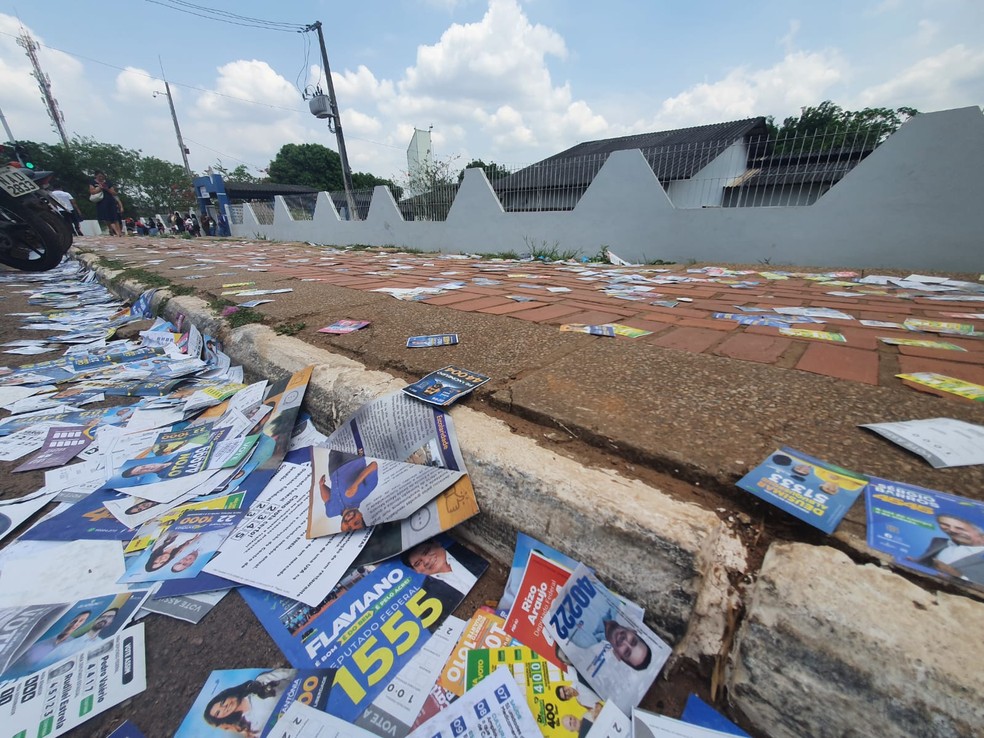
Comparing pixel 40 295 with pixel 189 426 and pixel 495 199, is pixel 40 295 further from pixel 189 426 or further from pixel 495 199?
pixel 495 199

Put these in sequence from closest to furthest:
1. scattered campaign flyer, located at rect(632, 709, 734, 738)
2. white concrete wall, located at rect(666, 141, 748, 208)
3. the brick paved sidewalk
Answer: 1. scattered campaign flyer, located at rect(632, 709, 734, 738)
2. the brick paved sidewalk
3. white concrete wall, located at rect(666, 141, 748, 208)

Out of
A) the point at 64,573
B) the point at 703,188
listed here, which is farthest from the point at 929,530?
the point at 703,188

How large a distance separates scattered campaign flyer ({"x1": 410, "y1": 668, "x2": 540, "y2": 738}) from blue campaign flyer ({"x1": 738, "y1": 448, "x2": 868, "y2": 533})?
0.50 m

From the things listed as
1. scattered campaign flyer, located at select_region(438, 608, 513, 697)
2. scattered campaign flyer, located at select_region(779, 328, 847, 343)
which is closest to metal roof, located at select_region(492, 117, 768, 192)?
scattered campaign flyer, located at select_region(779, 328, 847, 343)

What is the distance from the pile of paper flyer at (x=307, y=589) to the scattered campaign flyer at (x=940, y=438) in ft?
2.18

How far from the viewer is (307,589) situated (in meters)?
0.75

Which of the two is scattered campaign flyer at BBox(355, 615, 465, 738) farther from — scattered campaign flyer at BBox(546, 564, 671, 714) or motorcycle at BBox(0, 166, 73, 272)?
motorcycle at BBox(0, 166, 73, 272)

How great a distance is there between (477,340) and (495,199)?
5.68 metres

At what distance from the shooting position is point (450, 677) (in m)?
0.61

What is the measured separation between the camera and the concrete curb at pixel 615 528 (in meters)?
0.56

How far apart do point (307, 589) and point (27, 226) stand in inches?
238

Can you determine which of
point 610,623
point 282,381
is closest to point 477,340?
point 282,381

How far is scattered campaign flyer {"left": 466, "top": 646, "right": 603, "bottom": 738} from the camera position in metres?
0.55

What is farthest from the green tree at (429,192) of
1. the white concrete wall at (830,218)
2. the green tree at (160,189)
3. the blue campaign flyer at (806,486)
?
the green tree at (160,189)
